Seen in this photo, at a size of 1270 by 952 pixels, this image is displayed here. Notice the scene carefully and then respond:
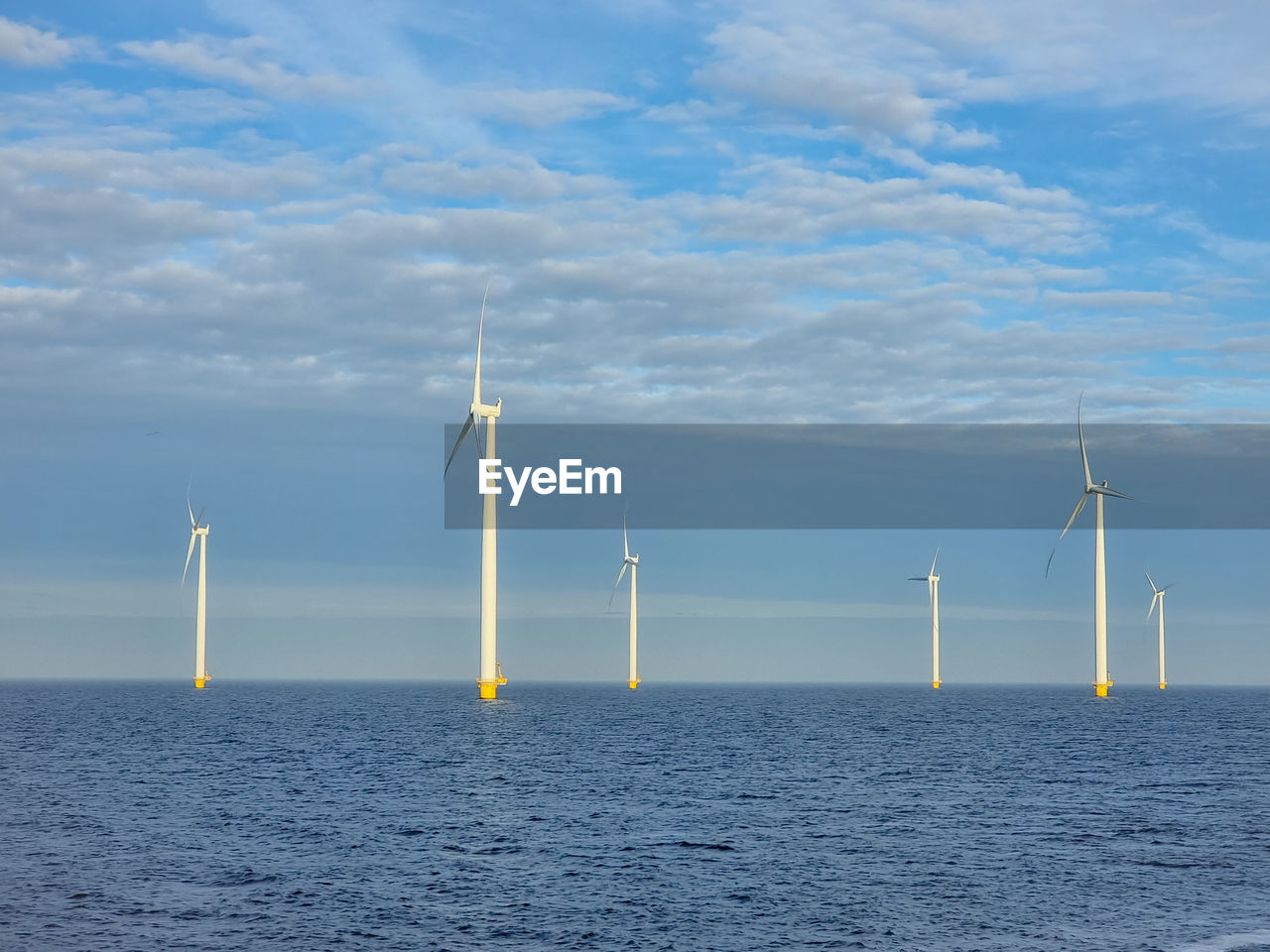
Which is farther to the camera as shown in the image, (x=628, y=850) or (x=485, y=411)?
(x=485, y=411)

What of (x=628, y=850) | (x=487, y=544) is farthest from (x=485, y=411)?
(x=628, y=850)

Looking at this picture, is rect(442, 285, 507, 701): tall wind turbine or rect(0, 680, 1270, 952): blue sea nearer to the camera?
rect(0, 680, 1270, 952): blue sea

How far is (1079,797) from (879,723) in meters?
94.4

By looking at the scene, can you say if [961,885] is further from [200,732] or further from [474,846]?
[200,732]

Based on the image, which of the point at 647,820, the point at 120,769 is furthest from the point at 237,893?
the point at 120,769

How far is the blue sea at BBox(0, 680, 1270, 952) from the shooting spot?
125ft

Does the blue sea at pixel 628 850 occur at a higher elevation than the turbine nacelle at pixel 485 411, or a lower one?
lower

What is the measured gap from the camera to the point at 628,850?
2095 inches

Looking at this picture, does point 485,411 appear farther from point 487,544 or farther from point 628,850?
point 628,850

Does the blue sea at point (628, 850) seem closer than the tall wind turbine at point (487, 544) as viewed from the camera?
Yes

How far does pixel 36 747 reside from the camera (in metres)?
111

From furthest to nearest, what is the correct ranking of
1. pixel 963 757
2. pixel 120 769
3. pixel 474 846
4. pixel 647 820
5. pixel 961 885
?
pixel 963 757 → pixel 120 769 → pixel 647 820 → pixel 474 846 → pixel 961 885

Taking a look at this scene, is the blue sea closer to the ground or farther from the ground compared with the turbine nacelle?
closer to the ground

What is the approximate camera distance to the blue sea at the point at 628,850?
38219mm
